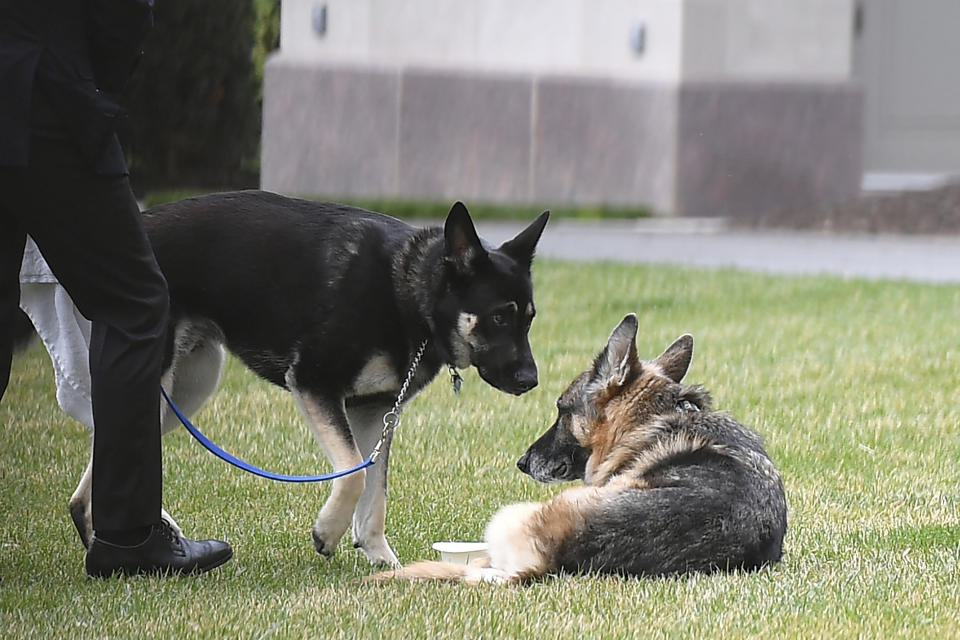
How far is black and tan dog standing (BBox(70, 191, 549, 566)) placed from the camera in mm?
4742

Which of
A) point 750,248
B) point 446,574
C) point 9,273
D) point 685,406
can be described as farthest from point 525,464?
point 750,248

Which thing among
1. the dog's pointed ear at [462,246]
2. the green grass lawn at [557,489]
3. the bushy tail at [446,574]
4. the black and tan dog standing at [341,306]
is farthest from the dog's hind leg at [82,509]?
the dog's pointed ear at [462,246]

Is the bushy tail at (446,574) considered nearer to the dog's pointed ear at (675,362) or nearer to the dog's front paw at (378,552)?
the dog's front paw at (378,552)

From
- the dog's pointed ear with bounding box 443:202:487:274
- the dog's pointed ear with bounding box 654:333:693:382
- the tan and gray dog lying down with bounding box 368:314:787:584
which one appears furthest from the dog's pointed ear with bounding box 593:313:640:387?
the dog's pointed ear with bounding box 443:202:487:274

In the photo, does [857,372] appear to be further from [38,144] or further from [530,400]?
[38,144]

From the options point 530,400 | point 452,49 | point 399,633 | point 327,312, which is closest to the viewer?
point 399,633

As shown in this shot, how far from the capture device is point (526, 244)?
4902 millimetres

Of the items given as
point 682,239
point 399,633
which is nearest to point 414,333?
point 399,633

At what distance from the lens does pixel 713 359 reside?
8648mm

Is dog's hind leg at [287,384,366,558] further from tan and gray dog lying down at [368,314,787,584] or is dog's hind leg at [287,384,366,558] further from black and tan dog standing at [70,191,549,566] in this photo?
tan and gray dog lying down at [368,314,787,584]

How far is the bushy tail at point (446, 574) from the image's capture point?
4273 millimetres

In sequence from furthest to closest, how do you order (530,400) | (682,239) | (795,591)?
(682,239) → (530,400) → (795,591)

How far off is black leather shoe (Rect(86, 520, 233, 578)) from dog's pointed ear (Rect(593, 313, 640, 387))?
4.61ft

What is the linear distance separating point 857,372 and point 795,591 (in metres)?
4.25
